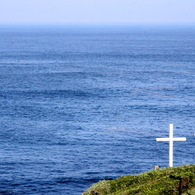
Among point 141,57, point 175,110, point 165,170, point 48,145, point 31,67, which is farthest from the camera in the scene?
point 141,57

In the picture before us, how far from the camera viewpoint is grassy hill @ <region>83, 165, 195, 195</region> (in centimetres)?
1844

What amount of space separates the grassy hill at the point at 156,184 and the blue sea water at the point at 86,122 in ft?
68.1

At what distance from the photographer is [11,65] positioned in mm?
125062

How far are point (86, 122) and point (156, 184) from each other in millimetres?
47687

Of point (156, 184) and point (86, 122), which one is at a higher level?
point (156, 184)

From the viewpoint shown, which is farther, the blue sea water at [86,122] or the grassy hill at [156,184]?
the blue sea water at [86,122]

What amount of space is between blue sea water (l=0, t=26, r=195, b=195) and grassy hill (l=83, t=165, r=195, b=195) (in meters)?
20.7

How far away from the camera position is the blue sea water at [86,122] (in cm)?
4716

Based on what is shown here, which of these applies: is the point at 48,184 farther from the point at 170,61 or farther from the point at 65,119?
the point at 170,61

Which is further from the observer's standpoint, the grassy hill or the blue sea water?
the blue sea water

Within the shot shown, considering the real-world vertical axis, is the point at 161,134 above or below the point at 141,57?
below

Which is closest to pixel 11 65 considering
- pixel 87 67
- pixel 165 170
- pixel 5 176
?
pixel 87 67

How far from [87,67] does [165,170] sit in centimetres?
10113

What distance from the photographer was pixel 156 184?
19266 millimetres
